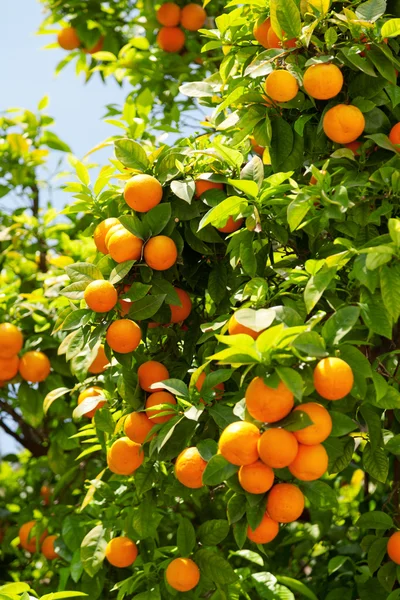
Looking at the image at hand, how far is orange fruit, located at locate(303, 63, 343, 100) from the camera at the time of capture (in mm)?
1753

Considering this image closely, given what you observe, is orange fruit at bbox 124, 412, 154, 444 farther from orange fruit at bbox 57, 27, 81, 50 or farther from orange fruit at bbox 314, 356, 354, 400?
orange fruit at bbox 57, 27, 81, 50

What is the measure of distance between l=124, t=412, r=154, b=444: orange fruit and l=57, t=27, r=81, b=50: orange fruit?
2.46 m

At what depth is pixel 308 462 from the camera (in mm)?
1395

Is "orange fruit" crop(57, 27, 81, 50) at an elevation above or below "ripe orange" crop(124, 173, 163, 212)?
below

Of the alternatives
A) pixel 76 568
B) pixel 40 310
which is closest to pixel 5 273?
pixel 40 310

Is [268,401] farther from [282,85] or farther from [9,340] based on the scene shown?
[9,340]

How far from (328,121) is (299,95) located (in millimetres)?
137

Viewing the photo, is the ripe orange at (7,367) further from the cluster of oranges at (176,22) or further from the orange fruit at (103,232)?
the cluster of oranges at (176,22)

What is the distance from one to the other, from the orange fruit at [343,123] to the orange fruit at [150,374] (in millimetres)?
669

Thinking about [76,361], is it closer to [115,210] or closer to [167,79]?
[115,210]

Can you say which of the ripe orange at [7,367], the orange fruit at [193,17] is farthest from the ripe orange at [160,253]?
the orange fruit at [193,17]

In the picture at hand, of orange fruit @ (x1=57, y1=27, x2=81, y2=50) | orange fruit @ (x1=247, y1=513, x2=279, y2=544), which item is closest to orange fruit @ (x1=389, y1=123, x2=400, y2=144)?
orange fruit @ (x1=247, y1=513, x2=279, y2=544)

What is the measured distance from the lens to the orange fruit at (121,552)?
2.07 m

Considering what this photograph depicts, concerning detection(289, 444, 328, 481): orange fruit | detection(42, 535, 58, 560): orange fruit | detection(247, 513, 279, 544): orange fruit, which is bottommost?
detection(42, 535, 58, 560): orange fruit
